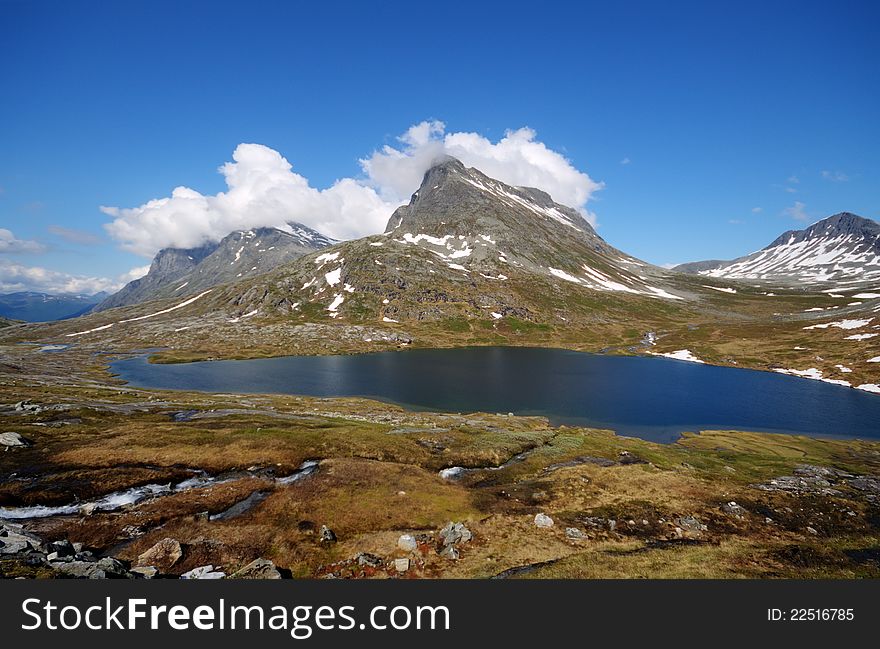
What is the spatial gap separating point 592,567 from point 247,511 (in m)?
29.9

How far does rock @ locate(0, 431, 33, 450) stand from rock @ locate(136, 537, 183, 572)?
125ft

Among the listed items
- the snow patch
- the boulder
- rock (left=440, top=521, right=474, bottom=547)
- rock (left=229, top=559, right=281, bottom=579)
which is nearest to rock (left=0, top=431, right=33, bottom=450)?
the boulder

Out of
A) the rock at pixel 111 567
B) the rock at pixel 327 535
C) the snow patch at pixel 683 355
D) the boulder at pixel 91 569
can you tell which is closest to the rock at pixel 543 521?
the rock at pixel 327 535

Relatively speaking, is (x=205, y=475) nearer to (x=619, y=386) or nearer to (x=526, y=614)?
(x=526, y=614)

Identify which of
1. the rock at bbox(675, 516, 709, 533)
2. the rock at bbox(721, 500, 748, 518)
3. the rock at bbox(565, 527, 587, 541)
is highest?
the rock at bbox(565, 527, 587, 541)

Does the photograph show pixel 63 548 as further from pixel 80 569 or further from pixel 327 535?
pixel 327 535

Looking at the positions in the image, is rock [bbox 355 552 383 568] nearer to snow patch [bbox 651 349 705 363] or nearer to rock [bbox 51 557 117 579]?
rock [bbox 51 557 117 579]

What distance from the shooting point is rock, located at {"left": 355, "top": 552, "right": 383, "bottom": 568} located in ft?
90.8

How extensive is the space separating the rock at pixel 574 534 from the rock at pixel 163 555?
98.1 feet

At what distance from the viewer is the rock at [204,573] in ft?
83.2

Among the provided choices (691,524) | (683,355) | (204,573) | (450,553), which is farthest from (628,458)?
(683,355)

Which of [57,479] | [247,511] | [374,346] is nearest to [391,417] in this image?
[247,511]

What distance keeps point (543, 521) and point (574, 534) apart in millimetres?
2756

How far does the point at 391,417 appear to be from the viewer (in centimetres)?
8050
